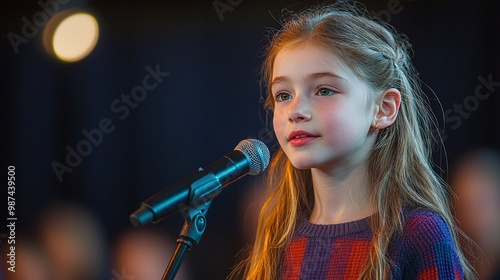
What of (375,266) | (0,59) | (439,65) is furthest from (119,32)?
(375,266)

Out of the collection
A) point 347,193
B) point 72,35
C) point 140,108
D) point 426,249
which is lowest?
point 426,249

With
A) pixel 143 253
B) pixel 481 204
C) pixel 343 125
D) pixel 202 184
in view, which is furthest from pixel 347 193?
pixel 143 253

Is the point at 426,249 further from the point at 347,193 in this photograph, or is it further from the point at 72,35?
the point at 72,35

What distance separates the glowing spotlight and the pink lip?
1.35m

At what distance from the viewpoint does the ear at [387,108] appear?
137 cm

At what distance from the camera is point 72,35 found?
95.7 inches

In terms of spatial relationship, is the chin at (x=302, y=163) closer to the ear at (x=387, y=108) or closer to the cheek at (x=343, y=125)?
the cheek at (x=343, y=125)

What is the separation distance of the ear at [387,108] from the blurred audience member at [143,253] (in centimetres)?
117

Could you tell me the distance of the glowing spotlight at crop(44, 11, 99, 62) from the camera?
2.44 m

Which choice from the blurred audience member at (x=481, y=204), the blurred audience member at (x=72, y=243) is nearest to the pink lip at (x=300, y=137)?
the blurred audience member at (x=481, y=204)

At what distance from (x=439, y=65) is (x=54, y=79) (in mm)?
1356

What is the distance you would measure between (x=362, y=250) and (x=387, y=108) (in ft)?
0.98

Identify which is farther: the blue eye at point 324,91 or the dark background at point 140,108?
the dark background at point 140,108

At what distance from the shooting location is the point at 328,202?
140 cm
